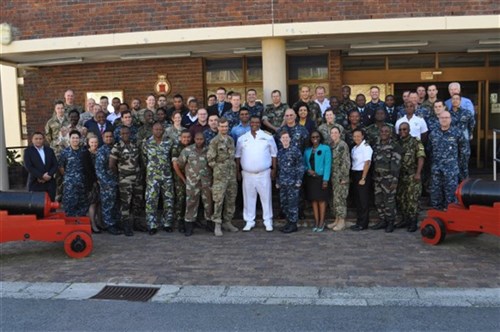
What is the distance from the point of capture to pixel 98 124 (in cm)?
885

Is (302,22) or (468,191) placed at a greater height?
(302,22)

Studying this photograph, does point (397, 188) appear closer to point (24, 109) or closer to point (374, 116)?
point (374, 116)

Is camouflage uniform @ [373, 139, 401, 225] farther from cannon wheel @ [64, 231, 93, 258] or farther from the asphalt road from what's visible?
cannon wheel @ [64, 231, 93, 258]

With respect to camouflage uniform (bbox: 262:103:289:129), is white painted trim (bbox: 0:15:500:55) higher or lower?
higher

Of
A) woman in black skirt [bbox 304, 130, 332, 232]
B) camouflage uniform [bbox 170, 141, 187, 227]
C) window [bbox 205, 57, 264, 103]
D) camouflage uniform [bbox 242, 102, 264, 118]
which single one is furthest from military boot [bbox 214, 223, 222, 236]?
window [bbox 205, 57, 264, 103]

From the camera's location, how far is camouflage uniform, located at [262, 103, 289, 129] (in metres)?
8.66

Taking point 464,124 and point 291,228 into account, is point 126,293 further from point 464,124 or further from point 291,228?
point 464,124

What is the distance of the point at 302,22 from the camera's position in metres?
9.38

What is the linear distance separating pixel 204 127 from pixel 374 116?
289 centimetres

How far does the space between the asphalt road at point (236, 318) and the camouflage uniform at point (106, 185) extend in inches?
119

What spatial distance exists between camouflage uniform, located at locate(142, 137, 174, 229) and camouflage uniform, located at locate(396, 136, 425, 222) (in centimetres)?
364

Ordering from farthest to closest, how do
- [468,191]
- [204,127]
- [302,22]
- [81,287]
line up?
[302,22] → [204,127] → [468,191] → [81,287]

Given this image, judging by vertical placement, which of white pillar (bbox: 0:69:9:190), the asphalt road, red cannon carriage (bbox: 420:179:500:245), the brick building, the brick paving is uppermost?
the brick building

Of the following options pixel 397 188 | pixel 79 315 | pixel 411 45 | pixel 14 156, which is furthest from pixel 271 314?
pixel 14 156
